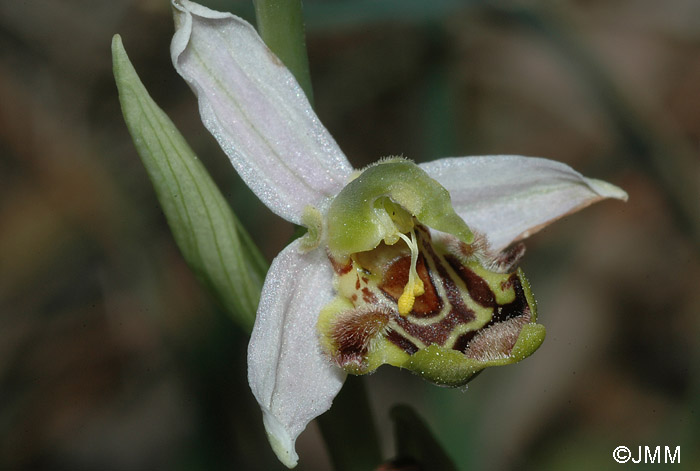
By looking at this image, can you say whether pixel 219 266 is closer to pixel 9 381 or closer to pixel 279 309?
pixel 279 309

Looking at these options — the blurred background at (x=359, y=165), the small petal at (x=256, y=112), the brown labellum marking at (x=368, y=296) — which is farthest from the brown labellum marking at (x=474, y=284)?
the blurred background at (x=359, y=165)

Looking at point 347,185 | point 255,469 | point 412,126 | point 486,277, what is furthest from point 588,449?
point 347,185

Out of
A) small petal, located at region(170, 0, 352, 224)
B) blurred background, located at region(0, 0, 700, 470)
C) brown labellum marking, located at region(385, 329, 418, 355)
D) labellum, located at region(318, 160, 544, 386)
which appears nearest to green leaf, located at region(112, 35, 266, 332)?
small petal, located at region(170, 0, 352, 224)

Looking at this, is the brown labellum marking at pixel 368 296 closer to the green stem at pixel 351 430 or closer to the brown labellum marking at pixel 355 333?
the brown labellum marking at pixel 355 333

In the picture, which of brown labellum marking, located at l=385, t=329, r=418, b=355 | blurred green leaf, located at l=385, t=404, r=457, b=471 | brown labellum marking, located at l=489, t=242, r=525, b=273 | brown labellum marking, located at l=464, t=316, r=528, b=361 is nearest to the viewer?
brown labellum marking, located at l=464, t=316, r=528, b=361

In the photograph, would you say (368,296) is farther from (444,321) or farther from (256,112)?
(256,112)

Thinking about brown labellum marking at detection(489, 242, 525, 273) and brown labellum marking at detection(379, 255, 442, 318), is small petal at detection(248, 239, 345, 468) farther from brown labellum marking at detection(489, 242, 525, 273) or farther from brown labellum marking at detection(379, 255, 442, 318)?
brown labellum marking at detection(489, 242, 525, 273)
